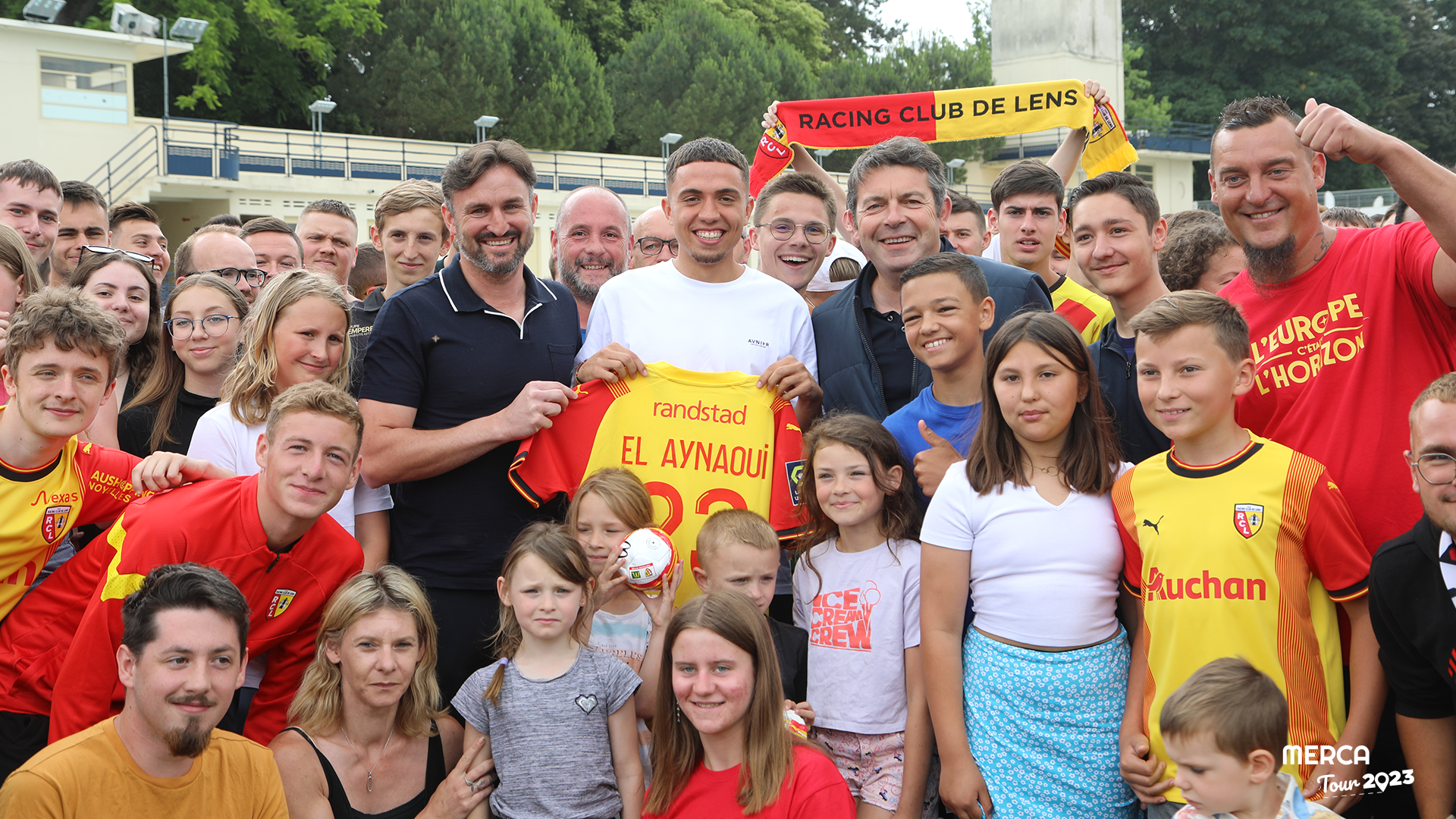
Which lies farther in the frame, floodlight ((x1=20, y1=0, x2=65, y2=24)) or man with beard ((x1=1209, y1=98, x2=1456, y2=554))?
floodlight ((x1=20, y1=0, x2=65, y2=24))

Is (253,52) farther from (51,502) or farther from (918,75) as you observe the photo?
(51,502)

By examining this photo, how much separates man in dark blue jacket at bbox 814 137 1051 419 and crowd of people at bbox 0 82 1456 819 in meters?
0.02

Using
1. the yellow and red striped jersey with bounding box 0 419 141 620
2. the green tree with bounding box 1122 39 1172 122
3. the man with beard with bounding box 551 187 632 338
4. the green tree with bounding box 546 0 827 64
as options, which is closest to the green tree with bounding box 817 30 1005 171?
the green tree with bounding box 546 0 827 64

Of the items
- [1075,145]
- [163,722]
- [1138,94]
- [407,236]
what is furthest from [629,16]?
[163,722]

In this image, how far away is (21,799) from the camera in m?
3.66

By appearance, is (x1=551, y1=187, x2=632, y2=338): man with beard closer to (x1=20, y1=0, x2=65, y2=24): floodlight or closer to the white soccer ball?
the white soccer ball

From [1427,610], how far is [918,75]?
5165 centimetres

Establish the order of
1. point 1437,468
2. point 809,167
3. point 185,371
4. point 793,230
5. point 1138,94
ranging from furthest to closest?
point 1138,94, point 809,167, point 793,230, point 185,371, point 1437,468

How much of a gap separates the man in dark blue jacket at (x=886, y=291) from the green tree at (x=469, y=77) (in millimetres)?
35679

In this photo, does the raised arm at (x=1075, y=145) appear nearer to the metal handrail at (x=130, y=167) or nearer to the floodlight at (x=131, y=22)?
the metal handrail at (x=130, y=167)

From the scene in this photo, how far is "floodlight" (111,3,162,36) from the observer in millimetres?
30031

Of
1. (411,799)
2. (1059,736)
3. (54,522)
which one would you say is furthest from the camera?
(411,799)

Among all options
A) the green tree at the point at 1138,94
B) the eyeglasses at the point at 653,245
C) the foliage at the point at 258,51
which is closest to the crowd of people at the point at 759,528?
the eyeglasses at the point at 653,245

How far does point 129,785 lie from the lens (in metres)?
3.82
